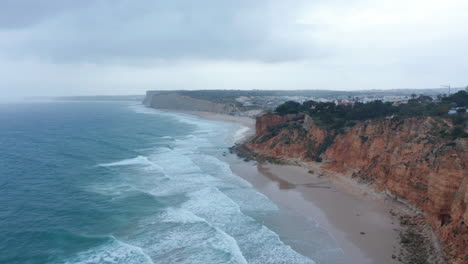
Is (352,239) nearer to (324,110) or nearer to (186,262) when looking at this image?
(186,262)

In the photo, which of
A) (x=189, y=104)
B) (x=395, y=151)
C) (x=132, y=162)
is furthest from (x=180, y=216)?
(x=189, y=104)

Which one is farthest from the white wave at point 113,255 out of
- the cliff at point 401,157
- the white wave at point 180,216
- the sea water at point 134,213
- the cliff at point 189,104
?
the cliff at point 189,104

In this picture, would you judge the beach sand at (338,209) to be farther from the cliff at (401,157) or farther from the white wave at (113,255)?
the white wave at (113,255)

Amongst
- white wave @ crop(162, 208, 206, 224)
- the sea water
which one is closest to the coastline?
the sea water

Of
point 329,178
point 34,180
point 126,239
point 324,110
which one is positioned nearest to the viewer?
point 126,239

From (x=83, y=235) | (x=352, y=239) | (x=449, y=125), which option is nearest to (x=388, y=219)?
(x=352, y=239)

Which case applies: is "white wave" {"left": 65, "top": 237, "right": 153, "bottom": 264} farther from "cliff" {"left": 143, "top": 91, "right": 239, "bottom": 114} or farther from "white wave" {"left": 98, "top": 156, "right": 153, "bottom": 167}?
"cliff" {"left": 143, "top": 91, "right": 239, "bottom": 114}
